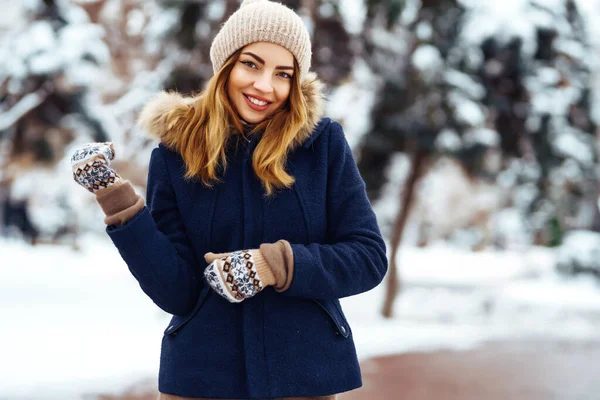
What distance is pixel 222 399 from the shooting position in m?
2.04

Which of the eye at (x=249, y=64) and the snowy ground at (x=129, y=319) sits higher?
the eye at (x=249, y=64)

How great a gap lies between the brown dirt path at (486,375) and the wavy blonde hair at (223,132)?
441cm

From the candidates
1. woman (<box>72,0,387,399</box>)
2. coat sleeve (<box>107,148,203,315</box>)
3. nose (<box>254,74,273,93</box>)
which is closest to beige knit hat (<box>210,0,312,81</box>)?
woman (<box>72,0,387,399</box>)

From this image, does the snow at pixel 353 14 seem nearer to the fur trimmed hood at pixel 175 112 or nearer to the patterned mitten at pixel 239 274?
the fur trimmed hood at pixel 175 112

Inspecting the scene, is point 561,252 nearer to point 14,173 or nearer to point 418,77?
point 418,77

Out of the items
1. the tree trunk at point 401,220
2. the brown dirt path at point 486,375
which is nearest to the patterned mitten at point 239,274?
the brown dirt path at point 486,375

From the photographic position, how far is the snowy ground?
7.19 m

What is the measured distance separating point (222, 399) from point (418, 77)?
852 centimetres

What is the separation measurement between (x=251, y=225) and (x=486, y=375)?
6.00 metres

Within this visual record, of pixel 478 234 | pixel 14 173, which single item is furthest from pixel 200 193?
pixel 478 234

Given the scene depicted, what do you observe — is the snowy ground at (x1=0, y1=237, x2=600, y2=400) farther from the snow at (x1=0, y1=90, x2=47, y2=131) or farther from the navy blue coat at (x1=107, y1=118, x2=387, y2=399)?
the navy blue coat at (x1=107, y1=118, x2=387, y2=399)

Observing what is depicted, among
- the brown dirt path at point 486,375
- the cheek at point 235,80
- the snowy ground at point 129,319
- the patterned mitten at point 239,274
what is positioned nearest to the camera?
the patterned mitten at point 239,274

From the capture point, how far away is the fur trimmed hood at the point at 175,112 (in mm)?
2215

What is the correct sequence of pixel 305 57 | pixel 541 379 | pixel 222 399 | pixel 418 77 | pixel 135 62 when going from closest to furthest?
pixel 222 399
pixel 305 57
pixel 541 379
pixel 418 77
pixel 135 62
